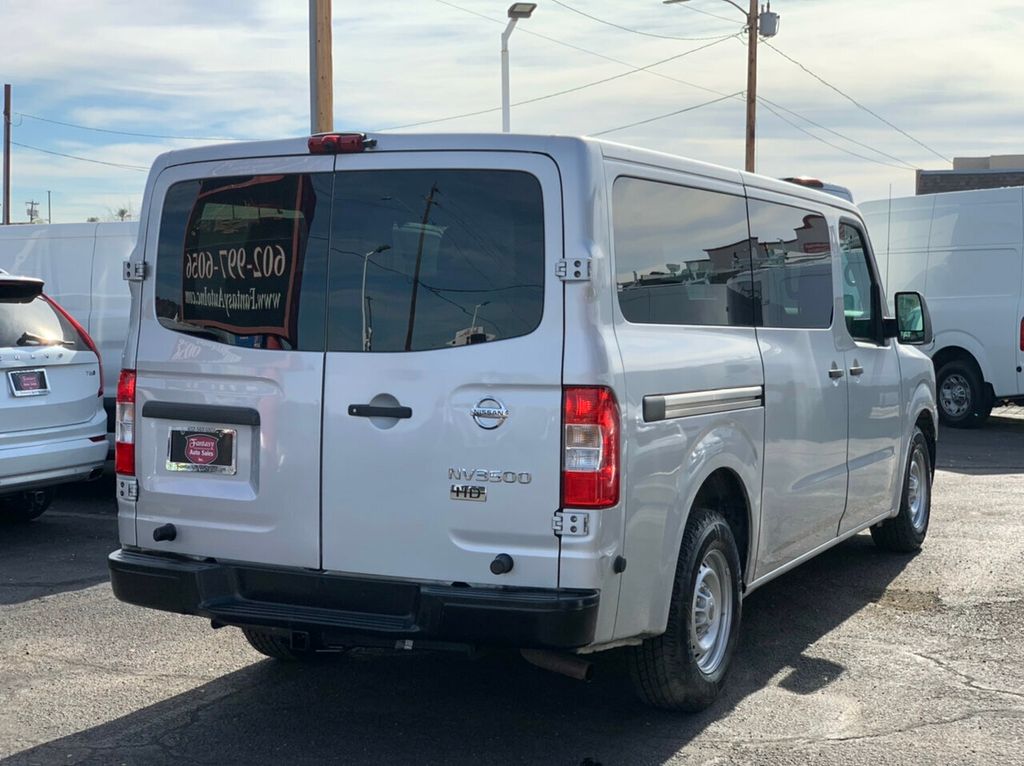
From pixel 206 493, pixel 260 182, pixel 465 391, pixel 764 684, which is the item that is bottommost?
pixel 764 684

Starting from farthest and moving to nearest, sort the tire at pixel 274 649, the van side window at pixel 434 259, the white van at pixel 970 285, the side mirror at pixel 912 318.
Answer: the white van at pixel 970 285 < the side mirror at pixel 912 318 < the tire at pixel 274 649 < the van side window at pixel 434 259

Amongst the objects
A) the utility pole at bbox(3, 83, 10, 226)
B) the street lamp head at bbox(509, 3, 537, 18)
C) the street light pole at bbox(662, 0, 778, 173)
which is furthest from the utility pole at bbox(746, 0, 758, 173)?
the utility pole at bbox(3, 83, 10, 226)

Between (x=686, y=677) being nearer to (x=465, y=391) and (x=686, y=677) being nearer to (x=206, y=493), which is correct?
(x=465, y=391)

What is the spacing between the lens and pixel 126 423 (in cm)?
508

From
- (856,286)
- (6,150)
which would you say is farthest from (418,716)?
(6,150)

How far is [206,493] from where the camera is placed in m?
4.82

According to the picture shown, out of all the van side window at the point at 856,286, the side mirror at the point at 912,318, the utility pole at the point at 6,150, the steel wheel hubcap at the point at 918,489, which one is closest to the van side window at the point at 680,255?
the van side window at the point at 856,286

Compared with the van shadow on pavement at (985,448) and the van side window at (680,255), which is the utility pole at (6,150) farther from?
the van side window at (680,255)

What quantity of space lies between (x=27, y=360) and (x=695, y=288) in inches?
195

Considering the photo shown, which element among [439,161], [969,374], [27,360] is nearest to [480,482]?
[439,161]

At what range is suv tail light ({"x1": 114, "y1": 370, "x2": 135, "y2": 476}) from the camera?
5051 millimetres

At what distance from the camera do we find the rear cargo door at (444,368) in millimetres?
4309

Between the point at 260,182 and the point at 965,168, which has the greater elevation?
the point at 965,168

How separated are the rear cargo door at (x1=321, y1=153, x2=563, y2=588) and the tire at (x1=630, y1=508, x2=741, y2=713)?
812 mm
